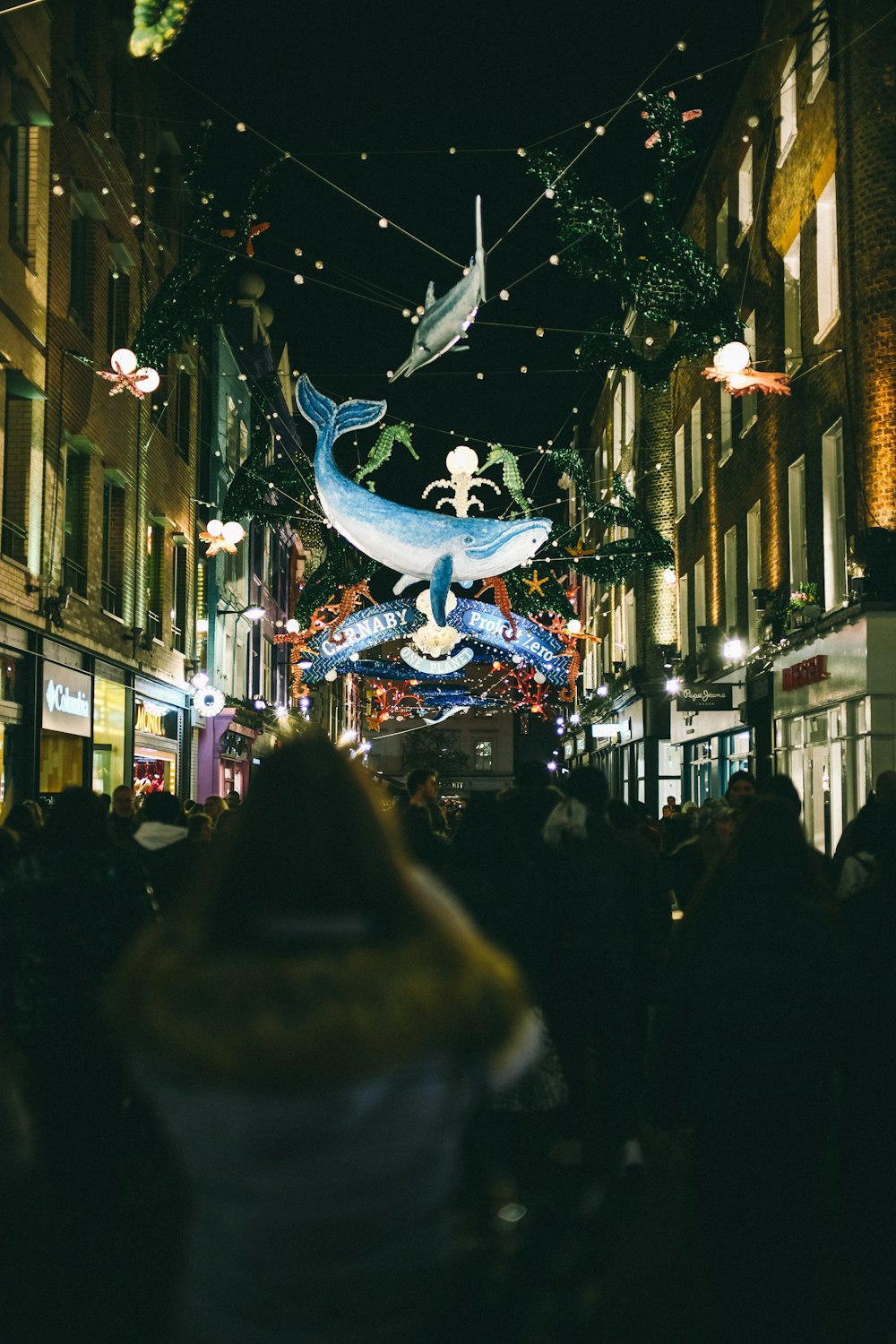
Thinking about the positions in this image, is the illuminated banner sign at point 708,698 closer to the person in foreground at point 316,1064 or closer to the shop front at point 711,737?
the shop front at point 711,737

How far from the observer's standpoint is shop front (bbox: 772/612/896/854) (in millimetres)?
16766

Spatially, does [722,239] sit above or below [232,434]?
above

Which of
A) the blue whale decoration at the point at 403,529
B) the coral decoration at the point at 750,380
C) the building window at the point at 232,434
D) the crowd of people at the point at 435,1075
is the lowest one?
the crowd of people at the point at 435,1075

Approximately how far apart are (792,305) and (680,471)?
10.7 m

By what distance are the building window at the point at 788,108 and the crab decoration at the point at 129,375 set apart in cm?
1100

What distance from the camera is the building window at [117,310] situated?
912 inches

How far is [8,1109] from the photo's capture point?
2.53 metres

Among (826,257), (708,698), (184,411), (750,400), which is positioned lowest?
(708,698)

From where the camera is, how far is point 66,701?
1966 cm

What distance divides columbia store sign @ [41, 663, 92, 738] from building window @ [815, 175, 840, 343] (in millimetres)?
12256

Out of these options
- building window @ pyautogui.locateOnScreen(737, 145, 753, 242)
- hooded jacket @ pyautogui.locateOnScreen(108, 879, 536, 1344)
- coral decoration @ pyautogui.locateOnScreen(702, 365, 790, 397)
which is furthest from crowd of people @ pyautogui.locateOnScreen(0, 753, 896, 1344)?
building window @ pyautogui.locateOnScreen(737, 145, 753, 242)

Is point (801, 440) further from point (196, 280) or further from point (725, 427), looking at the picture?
point (196, 280)

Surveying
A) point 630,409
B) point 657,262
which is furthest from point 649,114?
point 630,409

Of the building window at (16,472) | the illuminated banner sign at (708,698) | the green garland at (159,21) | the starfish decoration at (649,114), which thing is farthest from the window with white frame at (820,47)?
the building window at (16,472)
